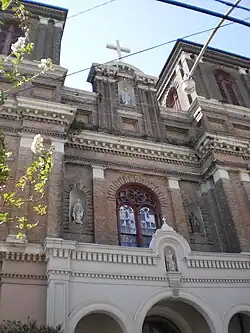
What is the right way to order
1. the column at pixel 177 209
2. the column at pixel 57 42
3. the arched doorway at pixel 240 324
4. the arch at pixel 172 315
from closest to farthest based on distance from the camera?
the arched doorway at pixel 240 324 → the arch at pixel 172 315 → the column at pixel 177 209 → the column at pixel 57 42

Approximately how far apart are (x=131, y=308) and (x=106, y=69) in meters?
12.7

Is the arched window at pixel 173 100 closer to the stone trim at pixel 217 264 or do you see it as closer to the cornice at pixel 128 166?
the cornice at pixel 128 166

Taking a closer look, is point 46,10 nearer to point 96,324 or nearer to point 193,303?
point 96,324

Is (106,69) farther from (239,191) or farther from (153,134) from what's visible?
(239,191)

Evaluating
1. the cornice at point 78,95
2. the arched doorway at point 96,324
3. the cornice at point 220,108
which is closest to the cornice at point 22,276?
the arched doorway at point 96,324

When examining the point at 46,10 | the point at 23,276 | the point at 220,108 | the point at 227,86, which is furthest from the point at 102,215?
the point at 227,86

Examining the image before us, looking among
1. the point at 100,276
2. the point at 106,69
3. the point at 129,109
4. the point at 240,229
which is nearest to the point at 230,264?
the point at 240,229

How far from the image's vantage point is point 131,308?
10.8 m

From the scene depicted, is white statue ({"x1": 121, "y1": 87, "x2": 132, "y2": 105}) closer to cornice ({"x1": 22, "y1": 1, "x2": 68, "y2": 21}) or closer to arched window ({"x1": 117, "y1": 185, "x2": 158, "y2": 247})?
arched window ({"x1": 117, "y1": 185, "x2": 158, "y2": 247})

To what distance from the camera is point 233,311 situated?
1195 centimetres

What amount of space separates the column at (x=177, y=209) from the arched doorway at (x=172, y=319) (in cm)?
266

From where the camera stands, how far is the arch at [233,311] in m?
11.6

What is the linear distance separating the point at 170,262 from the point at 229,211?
13.7ft

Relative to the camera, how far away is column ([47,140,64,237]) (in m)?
12.3
